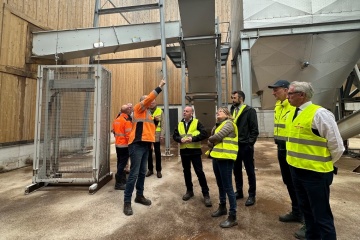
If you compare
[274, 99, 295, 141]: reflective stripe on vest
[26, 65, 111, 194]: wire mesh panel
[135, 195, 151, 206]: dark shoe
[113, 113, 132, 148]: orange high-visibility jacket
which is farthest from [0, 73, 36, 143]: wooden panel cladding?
[274, 99, 295, 141]: reflective stripe on vest

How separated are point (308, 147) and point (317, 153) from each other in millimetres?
85

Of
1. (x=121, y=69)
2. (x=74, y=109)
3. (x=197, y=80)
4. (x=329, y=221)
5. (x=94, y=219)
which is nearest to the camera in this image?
(x=329, y=221)

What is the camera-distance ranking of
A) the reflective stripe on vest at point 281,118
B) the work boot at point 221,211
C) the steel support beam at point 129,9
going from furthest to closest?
the steel support beam at point 129,9 → the work boot at point 221,211 → the reflective stripe on vest at point 281,118

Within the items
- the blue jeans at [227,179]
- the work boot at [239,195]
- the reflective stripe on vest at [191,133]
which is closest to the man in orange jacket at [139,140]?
the reflective stripe on vest at [191,133]

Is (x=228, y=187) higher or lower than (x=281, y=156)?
lower

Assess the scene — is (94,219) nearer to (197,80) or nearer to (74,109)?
(74,109)

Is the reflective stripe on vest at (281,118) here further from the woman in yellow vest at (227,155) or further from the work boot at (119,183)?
the work boot at (119,183)

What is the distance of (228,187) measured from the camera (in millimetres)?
2637

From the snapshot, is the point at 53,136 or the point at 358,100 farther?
the point at 358,100

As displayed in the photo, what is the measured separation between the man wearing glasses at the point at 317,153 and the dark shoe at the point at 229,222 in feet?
3.28

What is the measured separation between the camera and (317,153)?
181 centimetres

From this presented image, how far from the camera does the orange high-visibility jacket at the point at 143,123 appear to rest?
3.09 m

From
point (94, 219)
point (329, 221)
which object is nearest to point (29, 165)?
point (94, 219)

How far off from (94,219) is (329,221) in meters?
2.80
